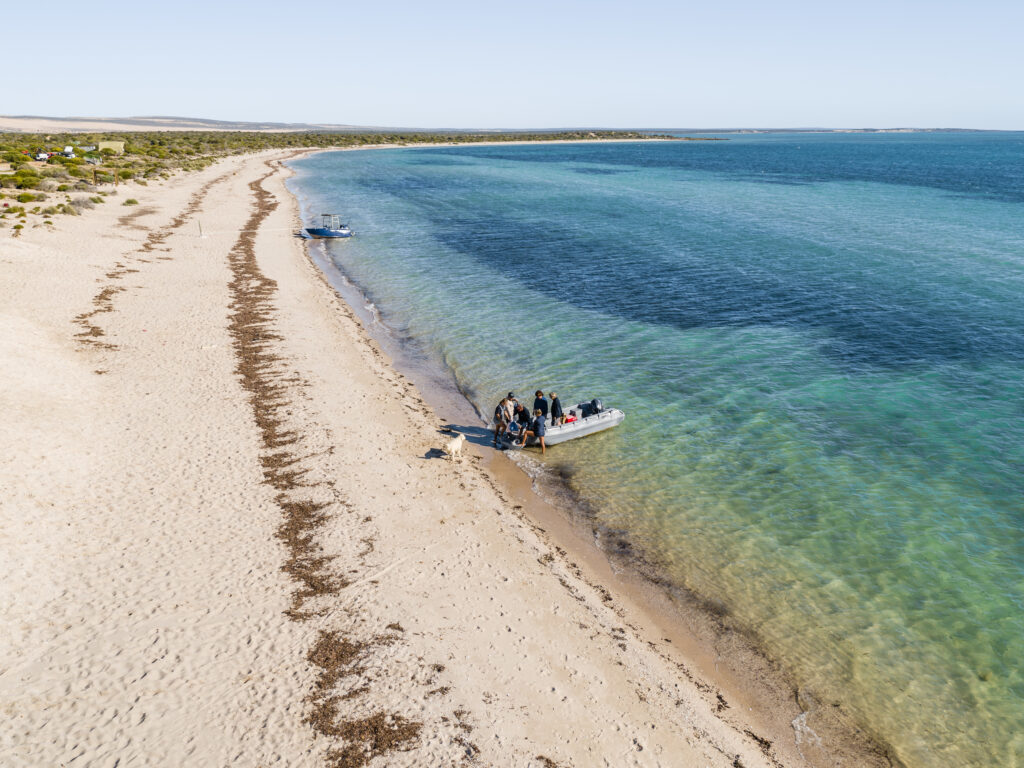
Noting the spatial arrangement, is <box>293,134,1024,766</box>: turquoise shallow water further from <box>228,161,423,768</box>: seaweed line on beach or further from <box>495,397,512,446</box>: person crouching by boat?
<box>228,161,423,768</box>: seaweed line on beach

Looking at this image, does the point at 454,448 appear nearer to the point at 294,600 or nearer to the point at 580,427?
the point at 580,427

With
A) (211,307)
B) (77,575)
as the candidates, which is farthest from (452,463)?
(211,307)

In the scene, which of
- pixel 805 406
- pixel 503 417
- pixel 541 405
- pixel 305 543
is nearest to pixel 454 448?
pixel 503 417

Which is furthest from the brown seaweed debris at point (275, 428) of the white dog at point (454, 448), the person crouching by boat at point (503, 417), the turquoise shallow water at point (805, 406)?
the turquoise shallow water at point (805, 406)

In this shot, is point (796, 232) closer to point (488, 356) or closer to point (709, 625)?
point (488, 356)

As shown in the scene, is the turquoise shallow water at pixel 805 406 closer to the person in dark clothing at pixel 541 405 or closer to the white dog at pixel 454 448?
the person in dark clothing at pixel 541 405

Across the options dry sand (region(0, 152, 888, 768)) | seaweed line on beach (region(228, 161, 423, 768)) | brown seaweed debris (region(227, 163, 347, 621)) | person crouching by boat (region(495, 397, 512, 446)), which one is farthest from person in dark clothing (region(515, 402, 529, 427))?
brown seaweed debris (region(227, 163, 347, 621))
